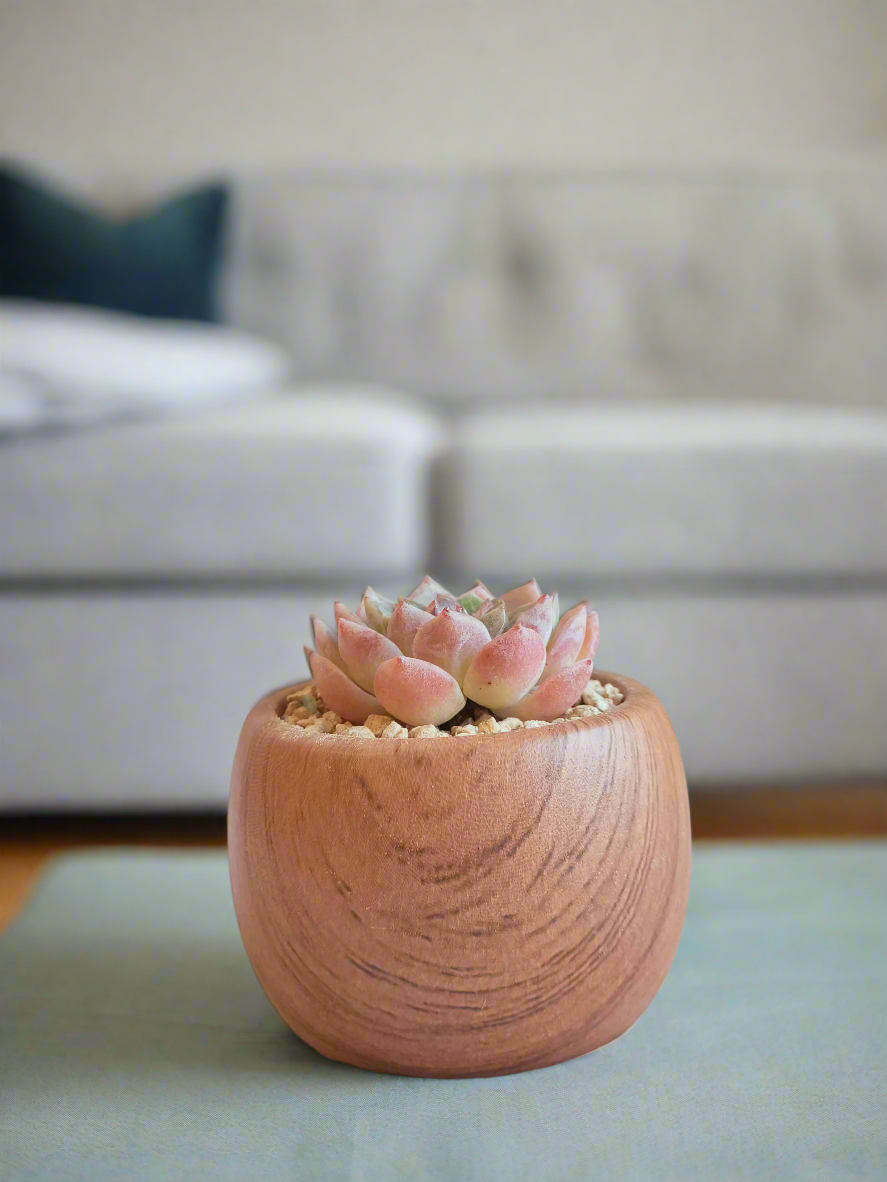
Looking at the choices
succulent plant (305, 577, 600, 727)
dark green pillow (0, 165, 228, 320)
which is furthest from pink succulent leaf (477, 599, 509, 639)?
dark green pillow (0, 165, 228, 320)

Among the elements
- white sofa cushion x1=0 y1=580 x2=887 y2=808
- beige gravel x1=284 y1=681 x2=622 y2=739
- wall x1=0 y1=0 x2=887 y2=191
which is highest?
wall x1=0 y1=0 x2=887 y2=191

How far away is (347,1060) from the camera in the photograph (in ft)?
1.90

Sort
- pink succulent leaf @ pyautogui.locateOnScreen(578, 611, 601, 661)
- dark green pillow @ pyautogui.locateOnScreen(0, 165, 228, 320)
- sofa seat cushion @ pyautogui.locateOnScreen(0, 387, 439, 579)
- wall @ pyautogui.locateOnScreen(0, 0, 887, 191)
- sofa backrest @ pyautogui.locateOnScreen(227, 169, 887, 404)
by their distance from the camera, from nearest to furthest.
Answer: pink succulent leaf @ pyautogui.locateOnScreen(578, 611, 601, 661) < sofa seat cushion @ pyautogui.locateOnScreen(0, 387, 439, 579) < dark green pillow @ pyautogui.locateOnScreen(0, 165, 228, 320) < sofa backrest @ pyautogui.locateOnScreen(227, 169, 887, 404) < wall @ pyautogui.locateOnScreen(0, 0, 887, 191)

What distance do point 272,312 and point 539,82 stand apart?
36.4 inches

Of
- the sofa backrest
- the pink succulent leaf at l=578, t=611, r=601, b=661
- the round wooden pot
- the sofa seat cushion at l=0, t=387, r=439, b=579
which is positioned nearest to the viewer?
the round wooden pot

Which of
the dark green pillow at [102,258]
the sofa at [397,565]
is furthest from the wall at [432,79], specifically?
the sofa at [397,565]

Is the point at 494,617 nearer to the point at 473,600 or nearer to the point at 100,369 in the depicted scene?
the point at 473,600

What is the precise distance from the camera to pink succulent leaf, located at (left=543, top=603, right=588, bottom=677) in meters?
0.58

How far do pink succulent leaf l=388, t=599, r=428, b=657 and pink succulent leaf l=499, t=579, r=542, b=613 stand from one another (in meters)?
0.08

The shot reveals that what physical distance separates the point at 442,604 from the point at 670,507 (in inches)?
23.4

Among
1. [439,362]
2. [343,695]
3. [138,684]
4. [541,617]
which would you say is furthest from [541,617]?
[439,362]

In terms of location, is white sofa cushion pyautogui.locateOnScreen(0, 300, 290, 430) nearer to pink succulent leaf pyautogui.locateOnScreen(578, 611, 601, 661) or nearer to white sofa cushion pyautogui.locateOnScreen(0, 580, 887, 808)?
white sofa cushion pyautogui.locateOnScreen(0, 580, 887, 808)

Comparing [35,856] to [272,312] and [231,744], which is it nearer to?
[231,744]

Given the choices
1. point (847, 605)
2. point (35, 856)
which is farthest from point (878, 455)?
point (35, 856)
